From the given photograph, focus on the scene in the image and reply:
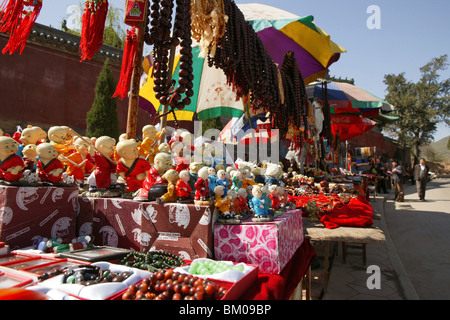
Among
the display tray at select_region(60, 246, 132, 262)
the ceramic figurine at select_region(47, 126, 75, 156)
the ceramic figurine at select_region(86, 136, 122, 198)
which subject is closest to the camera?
the display tray at select_region(60, 246, 132, 262)

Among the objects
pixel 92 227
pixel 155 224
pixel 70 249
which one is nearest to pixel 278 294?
pixel 155 224

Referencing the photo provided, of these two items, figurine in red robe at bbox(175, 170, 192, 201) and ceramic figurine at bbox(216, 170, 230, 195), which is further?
ceramic figurine at bbox(216, 170, 230, 195)

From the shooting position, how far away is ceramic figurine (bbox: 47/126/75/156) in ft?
9.52

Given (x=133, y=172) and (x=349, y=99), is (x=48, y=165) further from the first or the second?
(x=349, y=99)

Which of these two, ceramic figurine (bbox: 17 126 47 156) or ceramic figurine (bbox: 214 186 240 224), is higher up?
ceramic figurine (bbox: 17 126 47 156)

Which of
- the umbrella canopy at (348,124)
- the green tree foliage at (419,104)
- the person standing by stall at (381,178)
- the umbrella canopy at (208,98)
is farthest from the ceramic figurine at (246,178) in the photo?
the green tree foliage at (419,104)

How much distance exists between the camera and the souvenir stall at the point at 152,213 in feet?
4.42

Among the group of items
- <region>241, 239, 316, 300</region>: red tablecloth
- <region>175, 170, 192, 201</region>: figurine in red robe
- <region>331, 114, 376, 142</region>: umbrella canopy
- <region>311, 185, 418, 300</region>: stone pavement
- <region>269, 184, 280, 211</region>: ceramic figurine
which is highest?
<region>331, 114, 376, 142</region>: umbrella canopy

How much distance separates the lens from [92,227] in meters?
2.18

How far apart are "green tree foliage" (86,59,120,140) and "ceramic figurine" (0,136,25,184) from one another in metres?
7.62

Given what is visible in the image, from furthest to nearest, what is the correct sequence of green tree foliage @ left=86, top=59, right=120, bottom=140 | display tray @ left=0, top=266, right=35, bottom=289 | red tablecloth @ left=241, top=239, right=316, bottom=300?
green tree foliage @ left=86, top=59, right=120, bottom=140 < red tablecloth @ left=241, top=239, right=316, bottom=300 < display tray @ left=0, top=266, right=35, bottom=289

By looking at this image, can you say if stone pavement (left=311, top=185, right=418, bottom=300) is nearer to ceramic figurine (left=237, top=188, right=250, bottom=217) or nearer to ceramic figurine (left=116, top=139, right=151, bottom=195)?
ceramic figurine (left=237, top=188, right=250, bottom=217)

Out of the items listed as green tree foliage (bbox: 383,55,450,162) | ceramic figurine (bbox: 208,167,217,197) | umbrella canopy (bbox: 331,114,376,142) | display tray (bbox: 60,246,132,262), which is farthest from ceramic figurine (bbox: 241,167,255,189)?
green tree foliage (bbox: 383,55,450,162)
